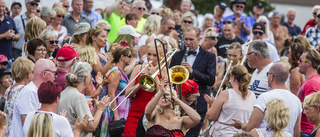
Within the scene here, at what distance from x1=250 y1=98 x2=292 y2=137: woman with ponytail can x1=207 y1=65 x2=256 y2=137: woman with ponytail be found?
1.01 m

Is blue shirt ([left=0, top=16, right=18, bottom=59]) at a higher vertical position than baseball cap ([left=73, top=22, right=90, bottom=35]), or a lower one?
lower

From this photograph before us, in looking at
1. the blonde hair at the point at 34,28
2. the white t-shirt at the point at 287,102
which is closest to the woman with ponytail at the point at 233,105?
the white t-shirt at the point at 287,102

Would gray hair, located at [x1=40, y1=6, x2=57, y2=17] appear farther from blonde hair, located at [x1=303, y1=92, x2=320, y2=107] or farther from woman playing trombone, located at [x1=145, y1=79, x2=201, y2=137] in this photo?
blonde hair, located at [x1=303, y1=92, x2=320, y2=107]

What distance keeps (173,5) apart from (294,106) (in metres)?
17.4

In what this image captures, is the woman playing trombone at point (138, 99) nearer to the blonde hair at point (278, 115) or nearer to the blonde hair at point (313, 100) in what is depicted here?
the blonde hair at point (278, 115)

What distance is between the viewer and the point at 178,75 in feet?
22.2

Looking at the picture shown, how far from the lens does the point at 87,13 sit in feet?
43.0

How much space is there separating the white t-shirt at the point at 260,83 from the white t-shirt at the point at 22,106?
322cm

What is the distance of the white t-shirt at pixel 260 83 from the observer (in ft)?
24.4

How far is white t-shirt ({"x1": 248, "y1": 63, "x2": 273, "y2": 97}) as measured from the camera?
24.4 feet

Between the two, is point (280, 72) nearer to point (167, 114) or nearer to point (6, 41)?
point (167, 114)

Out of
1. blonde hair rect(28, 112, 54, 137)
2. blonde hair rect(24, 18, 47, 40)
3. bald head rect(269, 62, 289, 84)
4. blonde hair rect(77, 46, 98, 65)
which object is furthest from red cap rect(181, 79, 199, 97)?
blonde hair rect(24, 18, 47, 40)

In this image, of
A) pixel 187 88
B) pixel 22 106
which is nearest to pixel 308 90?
pixel 187 88

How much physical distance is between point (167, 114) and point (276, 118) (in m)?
1.40
